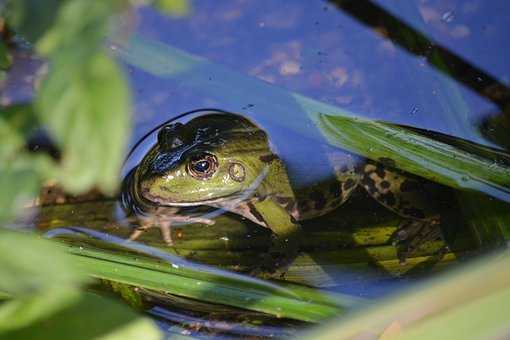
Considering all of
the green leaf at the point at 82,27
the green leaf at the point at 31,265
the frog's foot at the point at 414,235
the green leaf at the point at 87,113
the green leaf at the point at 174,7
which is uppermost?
the green leaf at the point at 174,7

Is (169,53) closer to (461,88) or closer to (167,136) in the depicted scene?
(167,136)

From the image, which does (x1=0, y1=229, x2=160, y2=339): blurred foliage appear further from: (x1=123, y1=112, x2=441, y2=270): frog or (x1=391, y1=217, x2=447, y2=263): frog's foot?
(x1=391, y1=217, x2=447, y2=263): frog's foot

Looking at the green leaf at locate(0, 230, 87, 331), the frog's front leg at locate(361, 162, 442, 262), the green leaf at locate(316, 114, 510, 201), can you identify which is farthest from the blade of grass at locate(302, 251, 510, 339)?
the frog's front leg at locate(361, 162, 442, 262)

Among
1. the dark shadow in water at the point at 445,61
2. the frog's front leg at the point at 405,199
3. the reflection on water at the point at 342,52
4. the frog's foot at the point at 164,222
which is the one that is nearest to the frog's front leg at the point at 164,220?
the frog's foot at the point at 164,222

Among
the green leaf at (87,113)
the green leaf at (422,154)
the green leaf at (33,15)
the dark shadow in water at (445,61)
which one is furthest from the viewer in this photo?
the dark shadow in water at (445,61)

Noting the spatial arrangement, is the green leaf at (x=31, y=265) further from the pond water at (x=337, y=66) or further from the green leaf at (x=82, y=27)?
the pond water at (x=337, y=66)

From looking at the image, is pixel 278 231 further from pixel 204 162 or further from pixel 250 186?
pixel 204 162
